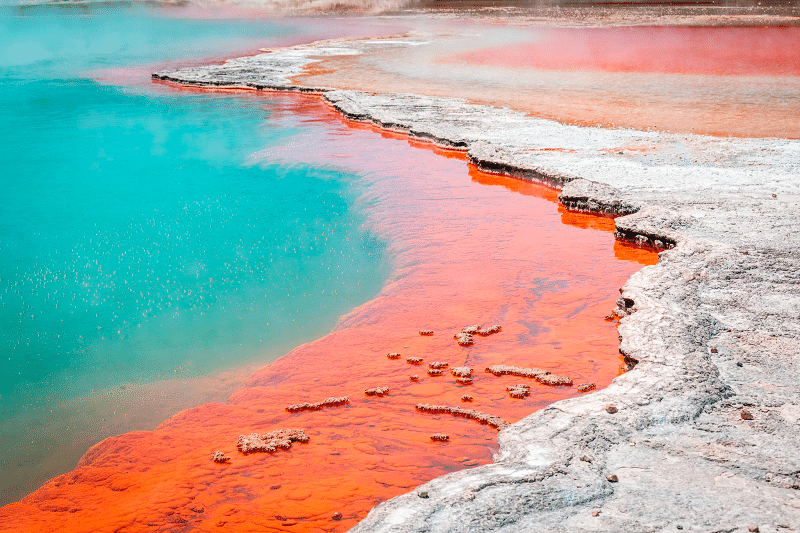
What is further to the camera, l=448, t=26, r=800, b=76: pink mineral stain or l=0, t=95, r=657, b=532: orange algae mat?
l=448, t=26, r=800, b=76: pink mineral stain

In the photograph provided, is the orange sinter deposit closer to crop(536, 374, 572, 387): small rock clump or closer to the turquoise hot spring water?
the turquoise hot spring water

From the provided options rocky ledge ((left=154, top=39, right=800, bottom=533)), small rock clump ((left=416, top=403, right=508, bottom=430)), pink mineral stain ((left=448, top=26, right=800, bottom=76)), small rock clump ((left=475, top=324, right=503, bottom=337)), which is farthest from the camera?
pink mineral stain ((left=448, top=26, right=800, bottom=76))

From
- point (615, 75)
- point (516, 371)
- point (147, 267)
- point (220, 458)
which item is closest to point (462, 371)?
point (516, 371)

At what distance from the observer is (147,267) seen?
5.25m

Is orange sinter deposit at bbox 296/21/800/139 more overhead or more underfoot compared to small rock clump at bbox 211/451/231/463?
more overhead

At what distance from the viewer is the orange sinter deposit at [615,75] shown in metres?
Result: 9.04

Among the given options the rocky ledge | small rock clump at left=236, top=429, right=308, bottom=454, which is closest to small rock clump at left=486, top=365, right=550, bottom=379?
the rocky ledge

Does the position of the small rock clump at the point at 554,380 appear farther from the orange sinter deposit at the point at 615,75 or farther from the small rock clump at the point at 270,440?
the orange sinter deposit at the point at 615,75

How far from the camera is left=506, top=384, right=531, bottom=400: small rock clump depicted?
125 inches

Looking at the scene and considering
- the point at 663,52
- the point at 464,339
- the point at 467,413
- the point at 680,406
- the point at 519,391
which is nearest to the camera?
the point at 680,406

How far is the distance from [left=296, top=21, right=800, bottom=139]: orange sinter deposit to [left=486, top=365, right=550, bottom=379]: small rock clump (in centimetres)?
575

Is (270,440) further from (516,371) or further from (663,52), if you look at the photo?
(663,52)

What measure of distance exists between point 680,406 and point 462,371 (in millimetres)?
1112

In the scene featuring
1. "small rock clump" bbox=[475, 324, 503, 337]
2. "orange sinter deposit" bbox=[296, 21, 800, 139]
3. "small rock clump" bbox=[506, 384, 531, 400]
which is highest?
"orange sinter deposit" bbox=[296, 21, 800, 139]
